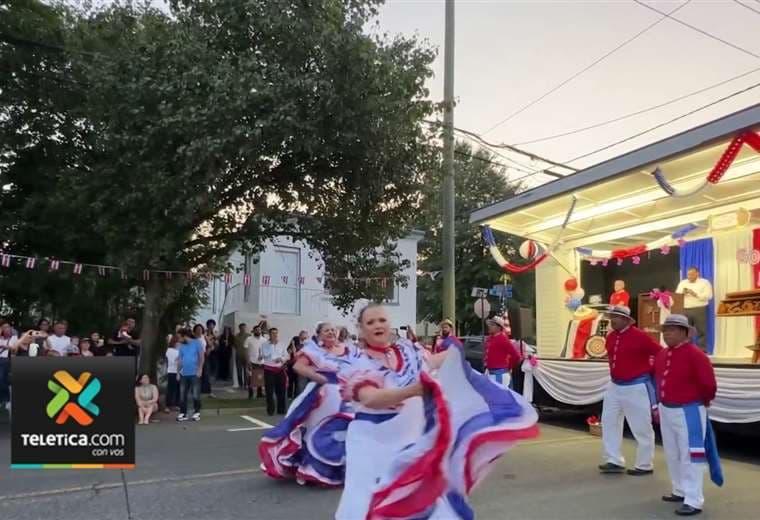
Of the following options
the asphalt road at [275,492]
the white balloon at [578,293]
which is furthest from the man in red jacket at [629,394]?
the white balloon at [578,293]

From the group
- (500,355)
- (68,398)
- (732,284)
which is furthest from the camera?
(732,284)

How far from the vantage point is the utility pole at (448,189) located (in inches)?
562

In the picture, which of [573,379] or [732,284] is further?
[732,284]

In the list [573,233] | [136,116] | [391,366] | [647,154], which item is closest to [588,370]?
[647,154]

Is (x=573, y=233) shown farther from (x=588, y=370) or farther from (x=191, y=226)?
(x=191, y=226)

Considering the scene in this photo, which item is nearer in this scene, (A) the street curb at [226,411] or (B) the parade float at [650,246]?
(B) the parade float at [650,246]

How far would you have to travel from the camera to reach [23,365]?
11.3 ft

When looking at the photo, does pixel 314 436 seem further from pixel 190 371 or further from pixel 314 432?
pixel 190 371

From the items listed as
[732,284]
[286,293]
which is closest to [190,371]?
[732,284]

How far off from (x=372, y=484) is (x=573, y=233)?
12.0 m

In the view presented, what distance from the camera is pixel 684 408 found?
5.93m

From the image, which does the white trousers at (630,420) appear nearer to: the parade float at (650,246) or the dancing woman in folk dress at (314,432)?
the parade float at (650,246)

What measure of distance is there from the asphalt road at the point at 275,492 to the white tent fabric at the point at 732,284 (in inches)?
145

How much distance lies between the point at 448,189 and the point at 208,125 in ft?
18.4
